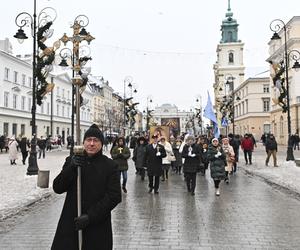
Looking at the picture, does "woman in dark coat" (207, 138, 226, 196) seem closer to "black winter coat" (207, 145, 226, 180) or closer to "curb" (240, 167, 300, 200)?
"black winter coat" (207, 145, 226, 180)

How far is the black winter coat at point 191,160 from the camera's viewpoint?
1234 centimetres

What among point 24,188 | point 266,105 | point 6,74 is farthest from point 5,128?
point 266,105

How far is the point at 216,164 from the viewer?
12.4 m

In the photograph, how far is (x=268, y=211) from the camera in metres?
9.57

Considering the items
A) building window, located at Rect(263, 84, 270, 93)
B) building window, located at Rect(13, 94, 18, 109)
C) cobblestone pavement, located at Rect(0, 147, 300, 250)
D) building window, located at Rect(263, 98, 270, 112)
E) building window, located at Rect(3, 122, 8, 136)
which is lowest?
cobblestone pavement, located at Rect(0, 147, 300, 250)

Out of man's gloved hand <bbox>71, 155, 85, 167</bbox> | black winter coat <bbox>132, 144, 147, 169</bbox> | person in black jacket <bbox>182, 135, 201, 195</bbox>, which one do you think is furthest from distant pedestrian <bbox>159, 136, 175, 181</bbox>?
man's gloved hand <bbox>71, 155, 85, 167</bbox>

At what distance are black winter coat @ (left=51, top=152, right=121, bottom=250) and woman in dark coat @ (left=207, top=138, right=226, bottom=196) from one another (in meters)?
→ 8.60

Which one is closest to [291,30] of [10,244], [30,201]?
[30,201]

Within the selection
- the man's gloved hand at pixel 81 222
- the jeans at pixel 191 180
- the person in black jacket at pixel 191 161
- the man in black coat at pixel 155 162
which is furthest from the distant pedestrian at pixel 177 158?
the man's gloved hand at pixel 81 222

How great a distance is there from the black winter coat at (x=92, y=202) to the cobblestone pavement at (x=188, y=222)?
2.75m

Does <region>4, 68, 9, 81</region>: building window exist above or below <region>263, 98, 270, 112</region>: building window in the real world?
above

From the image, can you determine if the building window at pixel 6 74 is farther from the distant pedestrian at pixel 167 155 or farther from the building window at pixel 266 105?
the building window at pixel 266 105

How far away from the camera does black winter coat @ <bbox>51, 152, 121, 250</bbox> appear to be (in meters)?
3.68

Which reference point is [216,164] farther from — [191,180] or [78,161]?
[78,161]
